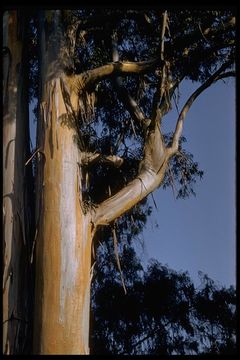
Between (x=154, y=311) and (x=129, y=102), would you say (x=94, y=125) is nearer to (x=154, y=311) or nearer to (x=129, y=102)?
A: (x=129, y=102)

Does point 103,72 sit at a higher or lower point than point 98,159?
higher

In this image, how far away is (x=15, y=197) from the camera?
4168 mm

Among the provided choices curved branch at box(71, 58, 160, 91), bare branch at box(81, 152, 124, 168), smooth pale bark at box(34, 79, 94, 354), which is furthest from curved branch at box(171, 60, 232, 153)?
smooth pale bark at box(34, 79, 94, 354)

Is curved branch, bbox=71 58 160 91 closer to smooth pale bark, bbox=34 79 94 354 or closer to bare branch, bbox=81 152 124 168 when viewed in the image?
smooth pale bark, bbox=34 79 94 354

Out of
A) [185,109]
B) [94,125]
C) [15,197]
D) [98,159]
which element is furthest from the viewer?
[94,125]

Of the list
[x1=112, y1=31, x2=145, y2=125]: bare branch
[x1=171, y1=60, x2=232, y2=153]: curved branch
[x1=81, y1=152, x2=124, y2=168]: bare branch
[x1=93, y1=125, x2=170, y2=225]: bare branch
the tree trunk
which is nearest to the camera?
the tree trunk

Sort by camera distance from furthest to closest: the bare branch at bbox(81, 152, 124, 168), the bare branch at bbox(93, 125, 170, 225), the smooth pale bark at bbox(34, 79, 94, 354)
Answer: the bare branch at bbox(81, 152, 124, 168) → the bare branch at bbox(93, 125, 170, 225) → the smooth pale bark at bbox(34, 79, 94, 354)

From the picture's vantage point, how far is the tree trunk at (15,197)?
3.90 m

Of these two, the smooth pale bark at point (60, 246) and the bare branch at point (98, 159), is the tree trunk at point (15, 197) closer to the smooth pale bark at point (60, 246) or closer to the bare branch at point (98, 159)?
the smooth pale bark at point (60, 246)

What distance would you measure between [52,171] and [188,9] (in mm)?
2102

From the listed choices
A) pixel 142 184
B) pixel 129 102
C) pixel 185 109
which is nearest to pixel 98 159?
pixel 142 184

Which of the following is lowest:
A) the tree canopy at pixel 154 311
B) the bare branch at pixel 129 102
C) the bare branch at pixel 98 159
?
the tree canopy at pixel 154 311

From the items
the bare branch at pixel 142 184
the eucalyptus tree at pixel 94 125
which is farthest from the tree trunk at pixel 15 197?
the bare branch at pixel 142 184

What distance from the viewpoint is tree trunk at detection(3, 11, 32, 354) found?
3.90 meters
